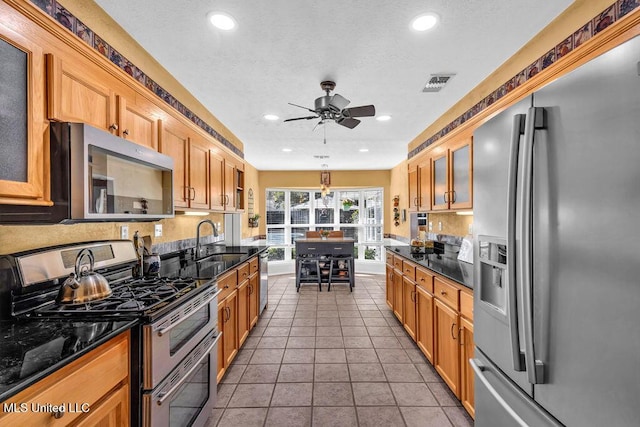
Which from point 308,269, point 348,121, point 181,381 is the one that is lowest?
point 308,269

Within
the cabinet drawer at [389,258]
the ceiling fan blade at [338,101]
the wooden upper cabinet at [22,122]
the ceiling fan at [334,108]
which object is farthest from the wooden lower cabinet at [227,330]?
the cabinet drawer at [389,258]

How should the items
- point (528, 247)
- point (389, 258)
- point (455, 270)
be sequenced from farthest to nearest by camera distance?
point (389, 258), point (455, 270), point (528, 247)

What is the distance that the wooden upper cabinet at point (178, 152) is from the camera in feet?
7.50

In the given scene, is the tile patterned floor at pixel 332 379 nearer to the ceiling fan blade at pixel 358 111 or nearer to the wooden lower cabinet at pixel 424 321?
the wooden lower cabinet at pixel 424 321

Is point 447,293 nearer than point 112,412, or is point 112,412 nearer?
point 112,412

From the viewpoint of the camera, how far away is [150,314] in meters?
1.31

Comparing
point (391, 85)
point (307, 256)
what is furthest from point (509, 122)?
point (307, 256)

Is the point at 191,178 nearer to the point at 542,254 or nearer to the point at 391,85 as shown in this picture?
the point at 391,85

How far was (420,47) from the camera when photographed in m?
2.06

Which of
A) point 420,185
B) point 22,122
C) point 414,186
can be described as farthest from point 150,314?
point 414,186

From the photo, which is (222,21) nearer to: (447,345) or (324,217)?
(447,345)

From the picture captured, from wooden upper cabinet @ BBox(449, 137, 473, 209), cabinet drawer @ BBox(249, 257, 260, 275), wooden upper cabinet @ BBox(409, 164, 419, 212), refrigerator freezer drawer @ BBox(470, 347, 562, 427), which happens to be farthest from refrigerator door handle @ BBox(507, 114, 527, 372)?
wooden upper cabinet @ BBox(409, 164, 419, 212)

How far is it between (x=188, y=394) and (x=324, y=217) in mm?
5920

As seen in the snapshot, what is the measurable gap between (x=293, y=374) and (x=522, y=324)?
208cm
